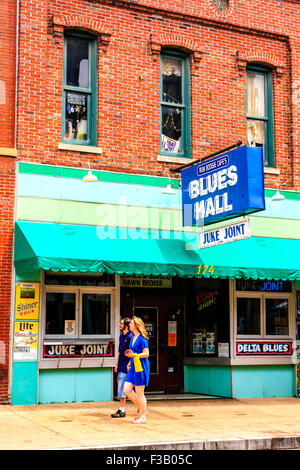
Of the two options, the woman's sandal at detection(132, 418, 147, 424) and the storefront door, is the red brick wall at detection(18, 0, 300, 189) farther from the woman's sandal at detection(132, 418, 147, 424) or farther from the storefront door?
the woman's sandal at detection(132, 418, 147, 424)

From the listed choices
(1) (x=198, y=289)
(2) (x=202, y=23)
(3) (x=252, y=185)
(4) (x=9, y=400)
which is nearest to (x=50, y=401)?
(4) (x=9, y=400)

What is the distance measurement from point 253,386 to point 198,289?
2.53 meters

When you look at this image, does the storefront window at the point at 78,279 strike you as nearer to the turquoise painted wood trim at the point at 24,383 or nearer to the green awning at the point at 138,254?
the green awning at the point at 138,254

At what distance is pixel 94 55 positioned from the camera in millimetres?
14594

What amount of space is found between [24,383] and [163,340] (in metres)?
3.87

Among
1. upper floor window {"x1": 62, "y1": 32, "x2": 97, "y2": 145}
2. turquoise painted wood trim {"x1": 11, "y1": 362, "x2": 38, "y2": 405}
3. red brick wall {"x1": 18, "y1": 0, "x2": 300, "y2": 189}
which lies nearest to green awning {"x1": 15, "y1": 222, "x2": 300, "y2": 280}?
red brick wall {"x1": 18, "y1": 0, "x2": 300, "y2": 189}

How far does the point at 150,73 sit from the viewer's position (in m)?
15.0

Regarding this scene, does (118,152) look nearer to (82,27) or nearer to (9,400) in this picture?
(82,27)

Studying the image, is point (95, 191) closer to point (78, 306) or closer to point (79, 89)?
point (79, 89)

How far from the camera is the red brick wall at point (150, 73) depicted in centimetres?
1374

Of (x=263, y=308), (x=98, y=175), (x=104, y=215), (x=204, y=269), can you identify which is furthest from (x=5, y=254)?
(x=263, y=308)

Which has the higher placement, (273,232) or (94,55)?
(94,55)
